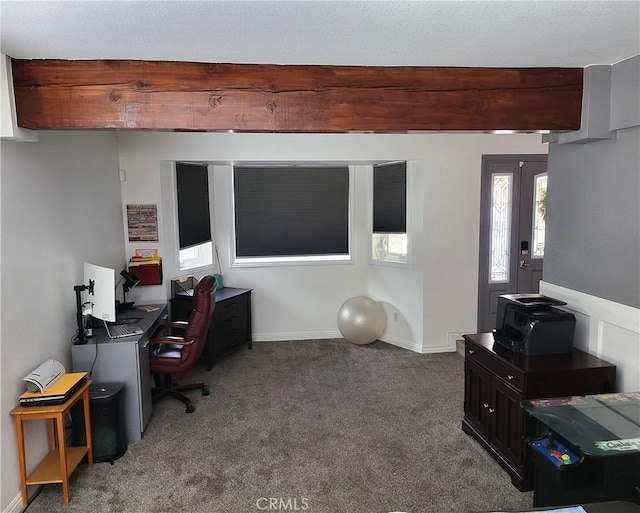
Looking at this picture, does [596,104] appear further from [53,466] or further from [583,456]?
[53,466]

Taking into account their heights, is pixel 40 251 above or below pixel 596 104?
below

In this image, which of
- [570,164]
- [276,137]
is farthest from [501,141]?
[276,137]

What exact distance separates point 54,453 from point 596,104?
12.7 feet

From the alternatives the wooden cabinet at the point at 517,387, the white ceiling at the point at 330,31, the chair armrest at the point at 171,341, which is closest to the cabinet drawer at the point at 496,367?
the wooden cabinet at the point at 517,387

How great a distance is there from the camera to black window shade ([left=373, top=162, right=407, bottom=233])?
5.24 meters

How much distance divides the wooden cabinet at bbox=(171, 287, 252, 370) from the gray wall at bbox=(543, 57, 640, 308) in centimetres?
310

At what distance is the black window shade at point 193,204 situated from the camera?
5004 mm

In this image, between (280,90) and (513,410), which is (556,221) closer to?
(513,410)

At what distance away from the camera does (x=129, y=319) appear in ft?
13.0

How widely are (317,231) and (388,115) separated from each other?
3.23 meters

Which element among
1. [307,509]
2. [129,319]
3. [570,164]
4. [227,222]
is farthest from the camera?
[227,222]

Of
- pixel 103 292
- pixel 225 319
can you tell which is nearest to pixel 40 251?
pixel 103 292

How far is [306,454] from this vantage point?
3211 mm

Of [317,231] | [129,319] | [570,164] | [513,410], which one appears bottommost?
[513,410]
